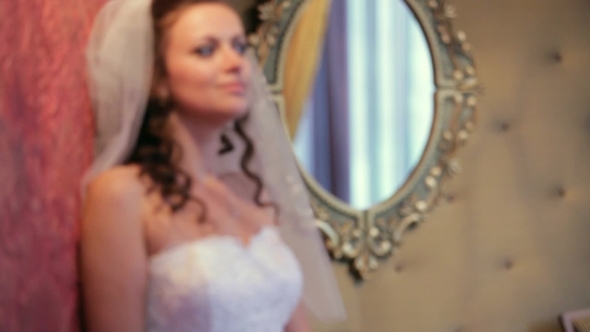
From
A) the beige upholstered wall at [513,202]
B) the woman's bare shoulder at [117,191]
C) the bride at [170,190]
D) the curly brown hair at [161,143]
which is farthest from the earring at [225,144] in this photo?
the beige upholstered wall at [513,202]

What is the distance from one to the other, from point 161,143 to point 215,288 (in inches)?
10.8

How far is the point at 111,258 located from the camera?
3.33 feet

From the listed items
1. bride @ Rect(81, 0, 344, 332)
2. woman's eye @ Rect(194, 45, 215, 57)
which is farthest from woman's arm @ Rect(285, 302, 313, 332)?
woman's eye @ Rect(194, 45, 215, 57)

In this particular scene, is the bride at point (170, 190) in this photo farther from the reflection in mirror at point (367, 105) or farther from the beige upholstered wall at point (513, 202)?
the beige upholstered wall at point (513, 202)

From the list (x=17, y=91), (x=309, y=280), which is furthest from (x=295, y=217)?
(x=17, y=91)

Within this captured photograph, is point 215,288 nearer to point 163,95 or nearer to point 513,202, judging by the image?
point 163,95

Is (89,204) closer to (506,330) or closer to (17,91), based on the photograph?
(17,91)

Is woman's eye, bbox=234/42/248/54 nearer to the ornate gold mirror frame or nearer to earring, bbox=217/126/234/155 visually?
earring, bbox=217/126/234/155

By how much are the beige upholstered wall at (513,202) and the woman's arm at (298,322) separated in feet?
1.53

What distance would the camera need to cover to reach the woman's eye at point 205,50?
1128 mm

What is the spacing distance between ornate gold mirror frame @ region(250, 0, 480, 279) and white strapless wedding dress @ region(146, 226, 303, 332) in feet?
1.54

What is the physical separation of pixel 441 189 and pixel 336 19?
569 millimetres

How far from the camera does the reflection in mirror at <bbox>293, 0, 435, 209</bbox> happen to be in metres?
1.68

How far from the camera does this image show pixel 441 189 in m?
1.86
